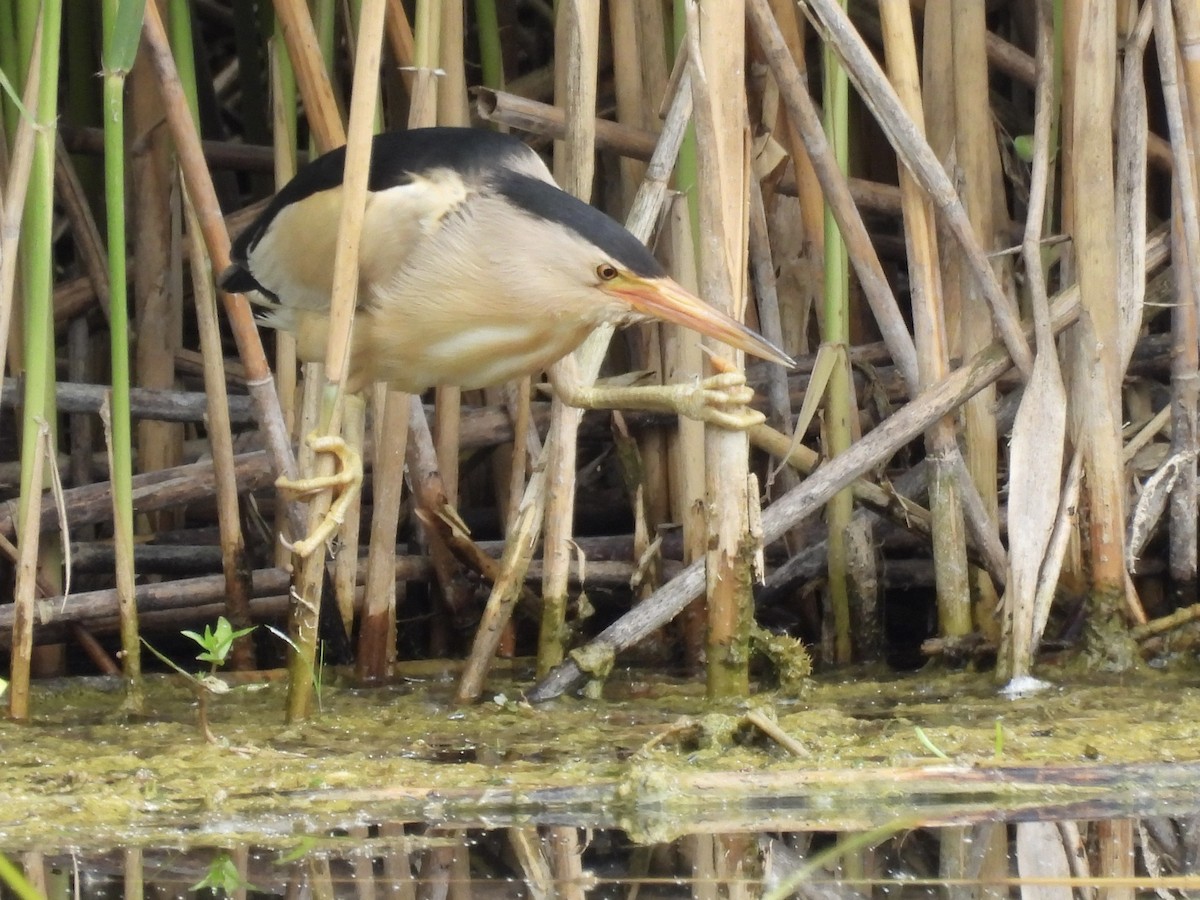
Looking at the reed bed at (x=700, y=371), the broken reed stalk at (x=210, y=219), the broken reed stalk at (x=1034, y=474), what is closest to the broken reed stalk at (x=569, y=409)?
the reed bed at (x=700, y=371)

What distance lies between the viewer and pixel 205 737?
2150 mm

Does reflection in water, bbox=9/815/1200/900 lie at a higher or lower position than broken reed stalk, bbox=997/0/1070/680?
lower

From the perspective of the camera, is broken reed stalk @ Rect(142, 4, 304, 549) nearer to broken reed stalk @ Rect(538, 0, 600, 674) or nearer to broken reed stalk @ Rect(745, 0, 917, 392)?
broken reed stalk @ Rect(538, 0, 600, 674)

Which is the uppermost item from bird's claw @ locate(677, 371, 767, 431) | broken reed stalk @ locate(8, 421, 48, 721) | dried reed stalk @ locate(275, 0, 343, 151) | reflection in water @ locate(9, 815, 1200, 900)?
dried reed stalk @ locate(275, 0, 343, 151)

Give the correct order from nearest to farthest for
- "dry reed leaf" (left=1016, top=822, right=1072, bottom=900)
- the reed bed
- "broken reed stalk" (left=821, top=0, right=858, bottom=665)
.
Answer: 1. "dry reed leaf" (left=1016, top=822, right=1072, bottom=900)
2. the reed bed
3. "broken reed stalk" (left=821, top=0, right=858, bottom=665)

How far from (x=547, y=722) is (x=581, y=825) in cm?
57

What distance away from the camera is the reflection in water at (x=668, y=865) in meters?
1.56

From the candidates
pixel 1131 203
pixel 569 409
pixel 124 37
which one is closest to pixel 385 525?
pixel 569 409

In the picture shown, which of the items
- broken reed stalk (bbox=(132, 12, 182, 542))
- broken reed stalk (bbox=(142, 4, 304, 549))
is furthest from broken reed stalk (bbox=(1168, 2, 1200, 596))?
broken reed stalk (bbox=(132, 12, 182, 542))

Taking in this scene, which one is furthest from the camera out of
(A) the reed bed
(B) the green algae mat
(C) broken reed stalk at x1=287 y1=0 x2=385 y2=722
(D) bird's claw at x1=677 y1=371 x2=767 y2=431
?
(A) the reed bed

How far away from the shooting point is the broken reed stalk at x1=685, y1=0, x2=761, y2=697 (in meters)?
2.12

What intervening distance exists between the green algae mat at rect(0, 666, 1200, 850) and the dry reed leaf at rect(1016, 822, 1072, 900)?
6 centimetres

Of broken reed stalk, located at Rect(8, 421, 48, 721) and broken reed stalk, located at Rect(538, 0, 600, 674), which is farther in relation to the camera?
broken reed stalk, located at Rect(538, 0, 600, 674)

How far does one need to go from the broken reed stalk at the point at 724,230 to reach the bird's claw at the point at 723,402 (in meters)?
0.03
